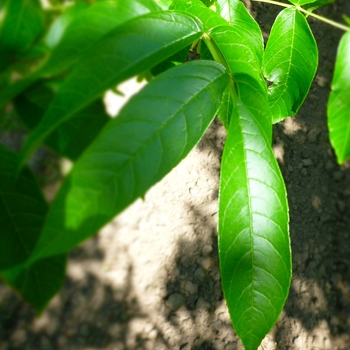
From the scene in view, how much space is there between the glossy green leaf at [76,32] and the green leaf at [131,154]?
95 millimetres

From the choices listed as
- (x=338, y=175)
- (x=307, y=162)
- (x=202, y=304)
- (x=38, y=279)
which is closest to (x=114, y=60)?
(x=38, y=279)

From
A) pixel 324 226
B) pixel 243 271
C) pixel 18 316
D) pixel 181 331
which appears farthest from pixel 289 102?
pixel 18 316

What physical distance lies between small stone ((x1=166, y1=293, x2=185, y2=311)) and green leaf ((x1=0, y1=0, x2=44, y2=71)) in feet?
3.28

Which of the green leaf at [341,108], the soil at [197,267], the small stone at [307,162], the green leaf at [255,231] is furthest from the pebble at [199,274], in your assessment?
the green leaf at [341,108]

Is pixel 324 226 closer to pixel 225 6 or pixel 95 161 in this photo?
pixel 225 6

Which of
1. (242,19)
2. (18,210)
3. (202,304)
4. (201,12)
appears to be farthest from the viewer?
(202,304)

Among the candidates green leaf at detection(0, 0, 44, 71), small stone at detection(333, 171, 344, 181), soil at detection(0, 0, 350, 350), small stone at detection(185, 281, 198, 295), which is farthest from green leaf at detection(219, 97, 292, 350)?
small stone at detection(333, 171, 344, 181)

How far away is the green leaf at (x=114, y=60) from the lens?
0.45 meters

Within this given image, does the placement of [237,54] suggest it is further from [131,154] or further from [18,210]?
[18,210]

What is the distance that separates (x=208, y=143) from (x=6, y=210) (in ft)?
2.25

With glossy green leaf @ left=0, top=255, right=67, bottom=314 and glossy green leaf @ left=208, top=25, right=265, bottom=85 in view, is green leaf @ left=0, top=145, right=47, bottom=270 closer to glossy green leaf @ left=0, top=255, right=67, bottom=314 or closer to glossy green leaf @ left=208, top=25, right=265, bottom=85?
glossy green leaf @ left=0, top=255, right=67, bottom=314

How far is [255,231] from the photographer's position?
62cm

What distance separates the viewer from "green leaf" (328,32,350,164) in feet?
2.08

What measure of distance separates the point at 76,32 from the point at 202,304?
96 cm
